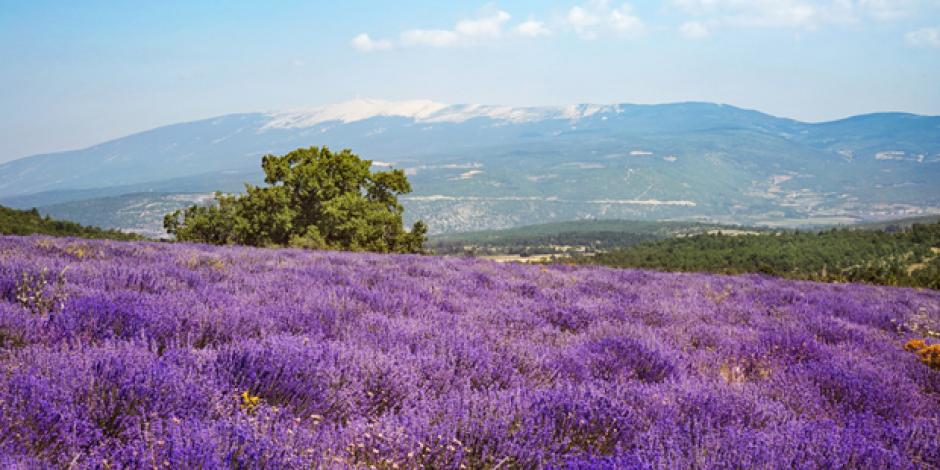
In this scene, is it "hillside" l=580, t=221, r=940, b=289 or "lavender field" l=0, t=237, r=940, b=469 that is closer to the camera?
"lavender field" l=0, t=237, r=940, b=469

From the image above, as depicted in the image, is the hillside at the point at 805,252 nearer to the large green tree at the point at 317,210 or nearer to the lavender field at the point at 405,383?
the large green tree at the point at 317,210

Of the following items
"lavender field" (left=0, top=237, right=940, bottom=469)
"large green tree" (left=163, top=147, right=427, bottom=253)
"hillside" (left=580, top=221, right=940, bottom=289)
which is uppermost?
"large green tree" (left=163, top=147, right=427, bottom=253)

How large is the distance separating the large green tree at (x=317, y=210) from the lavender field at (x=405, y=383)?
29.1m

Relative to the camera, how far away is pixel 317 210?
3925 cm

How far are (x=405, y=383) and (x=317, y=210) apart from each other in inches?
1492

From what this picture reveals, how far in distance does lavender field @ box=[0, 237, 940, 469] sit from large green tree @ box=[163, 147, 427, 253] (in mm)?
29111

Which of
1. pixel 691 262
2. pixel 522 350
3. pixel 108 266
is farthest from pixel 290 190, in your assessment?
pixel 691 262

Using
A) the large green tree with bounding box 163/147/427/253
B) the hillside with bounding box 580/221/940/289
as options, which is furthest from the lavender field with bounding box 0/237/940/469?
the hillside with bounding box 580/221/940/289

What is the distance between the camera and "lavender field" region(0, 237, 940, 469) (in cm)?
209

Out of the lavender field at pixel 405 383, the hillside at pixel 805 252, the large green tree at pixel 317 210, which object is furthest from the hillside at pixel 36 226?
the hillside at pixel 805 252

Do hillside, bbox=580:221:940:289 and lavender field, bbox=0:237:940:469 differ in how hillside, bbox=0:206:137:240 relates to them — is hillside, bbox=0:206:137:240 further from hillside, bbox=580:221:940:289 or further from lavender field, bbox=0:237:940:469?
hillside, bbox=580:221:940:289

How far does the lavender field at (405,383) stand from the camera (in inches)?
82.1

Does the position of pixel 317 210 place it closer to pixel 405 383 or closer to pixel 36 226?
pixel 36 226

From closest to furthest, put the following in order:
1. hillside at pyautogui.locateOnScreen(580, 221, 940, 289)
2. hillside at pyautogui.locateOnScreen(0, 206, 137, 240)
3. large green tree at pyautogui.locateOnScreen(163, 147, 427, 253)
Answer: large green tree at pyautogui.locateOnScreen(163, 147, 427, 253), hillside at pyautogui.locateOnScreen(0, 206, 137, 240), hillside at pyautogui.locateOnScreen(580, 221, 940, 289)
